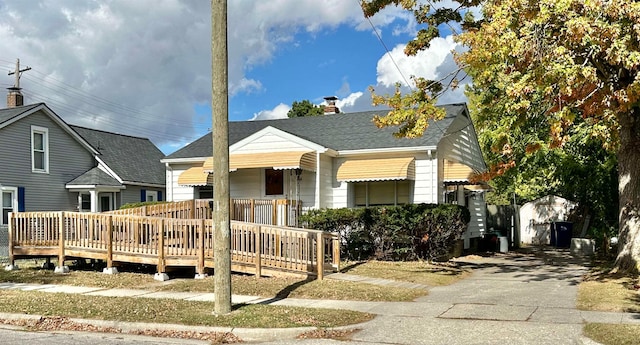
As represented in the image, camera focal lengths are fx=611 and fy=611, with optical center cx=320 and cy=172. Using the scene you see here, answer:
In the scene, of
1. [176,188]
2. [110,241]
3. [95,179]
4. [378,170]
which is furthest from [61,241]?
[95,179]

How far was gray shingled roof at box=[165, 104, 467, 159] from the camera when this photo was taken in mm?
20109

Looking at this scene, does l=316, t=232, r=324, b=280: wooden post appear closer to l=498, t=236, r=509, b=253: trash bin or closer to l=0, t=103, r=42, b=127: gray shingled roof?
l=498, t=236, r=509, b=253: trash bin

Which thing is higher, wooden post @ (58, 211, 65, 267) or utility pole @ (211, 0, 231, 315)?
utility pole @ (211, 0, 231, 315)

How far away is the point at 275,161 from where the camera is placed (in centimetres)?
1902

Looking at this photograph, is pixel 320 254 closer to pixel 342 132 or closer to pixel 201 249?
pixel 201 249

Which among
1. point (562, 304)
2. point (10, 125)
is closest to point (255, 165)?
point (562, 304)

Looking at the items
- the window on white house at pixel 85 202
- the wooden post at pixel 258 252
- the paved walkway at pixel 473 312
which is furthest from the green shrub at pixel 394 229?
the window on white house at pixel 85 202

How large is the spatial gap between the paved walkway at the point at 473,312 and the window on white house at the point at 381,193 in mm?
5008

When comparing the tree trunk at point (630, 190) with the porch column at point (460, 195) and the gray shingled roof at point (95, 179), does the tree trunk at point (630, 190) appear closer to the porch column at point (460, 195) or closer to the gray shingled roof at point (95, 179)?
the porch column at point (460, 195)

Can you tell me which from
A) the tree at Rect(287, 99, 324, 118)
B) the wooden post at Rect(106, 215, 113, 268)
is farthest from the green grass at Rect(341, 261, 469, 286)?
the tree at Rect(287, 99, 324, 118)

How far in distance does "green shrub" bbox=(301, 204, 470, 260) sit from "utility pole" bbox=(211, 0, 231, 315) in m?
8.03

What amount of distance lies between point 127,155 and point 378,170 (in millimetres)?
19033

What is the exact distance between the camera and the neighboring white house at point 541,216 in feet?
97.0

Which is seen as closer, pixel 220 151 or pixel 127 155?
pixel 220 151
